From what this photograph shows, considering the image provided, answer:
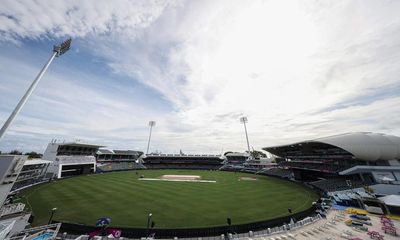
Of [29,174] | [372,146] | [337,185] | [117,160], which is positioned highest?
[117,160]

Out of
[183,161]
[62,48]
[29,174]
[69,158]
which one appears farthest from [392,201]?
[69,158]

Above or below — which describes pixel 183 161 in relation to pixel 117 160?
below

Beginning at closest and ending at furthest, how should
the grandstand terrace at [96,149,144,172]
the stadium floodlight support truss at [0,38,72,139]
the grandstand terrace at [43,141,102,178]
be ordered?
the stadium floodlight support truss at [0,38,72,139] < the grandstand terrace at [43,141,102,178] < the grandstand terrace at [96,149,144,172]

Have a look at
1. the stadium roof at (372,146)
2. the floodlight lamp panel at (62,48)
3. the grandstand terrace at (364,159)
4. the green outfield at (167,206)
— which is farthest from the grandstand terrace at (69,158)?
the stadium roof at (372,146)

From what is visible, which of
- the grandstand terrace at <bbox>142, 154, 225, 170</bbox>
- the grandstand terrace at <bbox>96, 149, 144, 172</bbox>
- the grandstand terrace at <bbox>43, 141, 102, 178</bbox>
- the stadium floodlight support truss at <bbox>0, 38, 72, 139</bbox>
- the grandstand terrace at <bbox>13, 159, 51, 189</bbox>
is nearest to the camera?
the stadium floodlight support truss at <bbox>0, 38, 72, 139</bbox>

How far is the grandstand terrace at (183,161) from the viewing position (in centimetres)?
9419

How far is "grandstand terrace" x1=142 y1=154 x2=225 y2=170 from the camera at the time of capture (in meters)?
94.2

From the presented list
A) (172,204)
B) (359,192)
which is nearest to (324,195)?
(359,192)

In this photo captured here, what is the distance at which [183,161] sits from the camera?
3782 inches

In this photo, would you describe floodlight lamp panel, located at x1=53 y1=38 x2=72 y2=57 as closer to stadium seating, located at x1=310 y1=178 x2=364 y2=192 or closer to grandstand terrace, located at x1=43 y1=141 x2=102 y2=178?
grandstand terrace, located at x1=43 y1=141 x2=102 y2=178

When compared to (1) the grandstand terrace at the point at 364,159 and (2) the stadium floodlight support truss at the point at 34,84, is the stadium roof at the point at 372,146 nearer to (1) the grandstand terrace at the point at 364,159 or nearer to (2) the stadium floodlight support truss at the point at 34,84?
(1) the grandstand terrace at the point at 364,159

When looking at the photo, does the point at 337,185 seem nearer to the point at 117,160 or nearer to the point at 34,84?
the point at 34,84

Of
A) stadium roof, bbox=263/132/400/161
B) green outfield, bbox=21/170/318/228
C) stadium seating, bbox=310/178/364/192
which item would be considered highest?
stadium roof, bbox=263/132/400/161

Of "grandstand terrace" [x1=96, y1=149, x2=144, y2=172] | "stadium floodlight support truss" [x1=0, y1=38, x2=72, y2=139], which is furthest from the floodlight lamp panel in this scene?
"grandstand terrace" [x1=96, y1=149, x2=144, y2=172]
